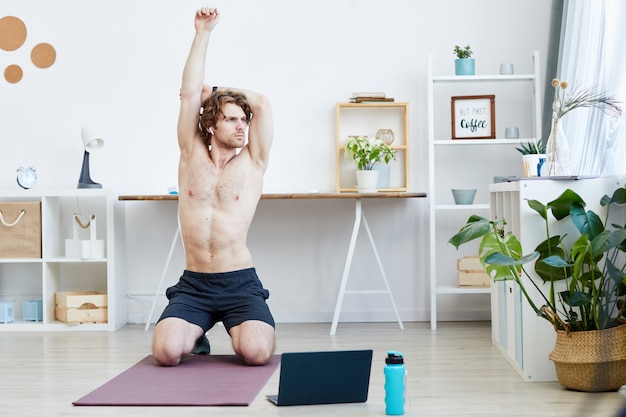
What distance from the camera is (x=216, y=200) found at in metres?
3.64

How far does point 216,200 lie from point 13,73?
2065 mm

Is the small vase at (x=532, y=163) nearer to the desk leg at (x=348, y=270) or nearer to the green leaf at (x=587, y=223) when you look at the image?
the green leaf at (x=587, y=223)

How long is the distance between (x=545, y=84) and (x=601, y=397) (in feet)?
7.77

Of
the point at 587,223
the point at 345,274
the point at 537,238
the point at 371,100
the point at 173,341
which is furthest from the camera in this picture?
the point at 371,100

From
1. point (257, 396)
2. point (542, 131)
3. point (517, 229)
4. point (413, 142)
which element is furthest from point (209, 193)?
point (542, 131)

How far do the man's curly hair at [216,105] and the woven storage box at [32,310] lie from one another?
1.75m

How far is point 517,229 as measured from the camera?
3305mm

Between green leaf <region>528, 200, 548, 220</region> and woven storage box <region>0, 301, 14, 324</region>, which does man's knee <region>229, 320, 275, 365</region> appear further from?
woven storage box <region>0, 301, 14, 324</region>

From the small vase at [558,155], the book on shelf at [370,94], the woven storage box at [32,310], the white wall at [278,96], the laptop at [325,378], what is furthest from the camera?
the white wall at [278,96]

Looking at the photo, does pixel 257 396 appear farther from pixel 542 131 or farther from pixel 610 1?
pixel 542 131

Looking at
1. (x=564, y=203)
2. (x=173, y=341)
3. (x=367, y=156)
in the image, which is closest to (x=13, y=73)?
(x=367, y=156)

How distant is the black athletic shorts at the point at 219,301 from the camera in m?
3.52

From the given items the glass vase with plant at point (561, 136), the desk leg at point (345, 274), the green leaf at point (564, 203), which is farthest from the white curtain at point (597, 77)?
the desk leg at point (345, 274)

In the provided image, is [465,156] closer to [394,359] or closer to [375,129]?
[375,129]
